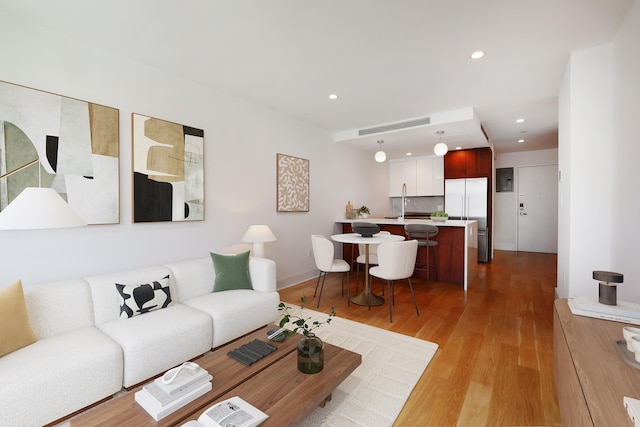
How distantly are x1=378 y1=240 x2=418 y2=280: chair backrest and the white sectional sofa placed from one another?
1.24 m

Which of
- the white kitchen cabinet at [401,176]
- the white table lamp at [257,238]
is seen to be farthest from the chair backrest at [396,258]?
the white kitchen cabinet at [401,176]

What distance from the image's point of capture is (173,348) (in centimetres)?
207

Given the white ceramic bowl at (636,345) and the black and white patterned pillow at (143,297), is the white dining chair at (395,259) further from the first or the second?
the black and white patterned pillow at (143,297)

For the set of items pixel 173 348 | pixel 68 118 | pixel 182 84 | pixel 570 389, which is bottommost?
pixel 173 348

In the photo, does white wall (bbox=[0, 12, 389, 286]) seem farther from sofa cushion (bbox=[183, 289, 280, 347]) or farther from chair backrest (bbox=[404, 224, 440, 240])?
chair backrest (bbox=[404, 224, 440, 240])

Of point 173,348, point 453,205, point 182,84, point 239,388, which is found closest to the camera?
point 239,388

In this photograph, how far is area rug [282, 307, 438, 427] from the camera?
1.68m

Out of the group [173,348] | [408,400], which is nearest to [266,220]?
[173,348]

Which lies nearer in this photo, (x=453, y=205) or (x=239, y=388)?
(x=239, y=388)

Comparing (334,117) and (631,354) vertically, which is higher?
(334,117)

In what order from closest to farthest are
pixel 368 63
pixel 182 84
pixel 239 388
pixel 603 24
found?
pixel 239 388, pixel 603 24, pixel 368 63, pixel 182 84

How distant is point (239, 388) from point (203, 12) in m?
2.51

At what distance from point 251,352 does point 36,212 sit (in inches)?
54.2

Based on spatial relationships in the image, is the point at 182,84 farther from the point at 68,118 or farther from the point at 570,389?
the point at 570,389
